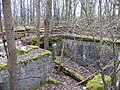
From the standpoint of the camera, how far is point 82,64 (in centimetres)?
1252

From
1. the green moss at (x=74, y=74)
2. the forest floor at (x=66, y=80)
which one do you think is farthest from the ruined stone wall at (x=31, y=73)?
the green moss at (x=74, y=74)

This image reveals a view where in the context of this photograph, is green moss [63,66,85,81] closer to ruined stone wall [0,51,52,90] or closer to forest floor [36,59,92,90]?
forest floor [36,59,92,90]

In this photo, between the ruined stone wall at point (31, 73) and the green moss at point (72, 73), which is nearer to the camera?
the ruined stone wall at point (31, 73)

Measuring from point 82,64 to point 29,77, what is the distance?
5236 mm

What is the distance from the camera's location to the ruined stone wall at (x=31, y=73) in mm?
7084

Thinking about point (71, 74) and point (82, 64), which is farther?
point (82, 64)

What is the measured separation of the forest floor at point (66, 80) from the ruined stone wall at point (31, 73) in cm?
42

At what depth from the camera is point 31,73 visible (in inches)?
312

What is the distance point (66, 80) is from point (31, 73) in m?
2.47

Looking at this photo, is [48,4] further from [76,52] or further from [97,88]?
[97,88]

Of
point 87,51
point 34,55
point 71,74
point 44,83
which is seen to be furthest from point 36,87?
point 87,51

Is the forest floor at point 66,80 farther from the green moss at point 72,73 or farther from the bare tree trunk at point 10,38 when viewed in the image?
the bare tree trunk at point 10,38

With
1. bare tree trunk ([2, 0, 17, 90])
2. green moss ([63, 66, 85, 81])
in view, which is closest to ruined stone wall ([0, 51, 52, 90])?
bare tree trunk ([2, 0, 17, 90])

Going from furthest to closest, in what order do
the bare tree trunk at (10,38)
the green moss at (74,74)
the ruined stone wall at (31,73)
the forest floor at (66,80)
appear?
the green moss at (74,74)
the forest floor at (66,80)
the ruined stone wall at (31,73)
the bare tree trunk at (10,38)
